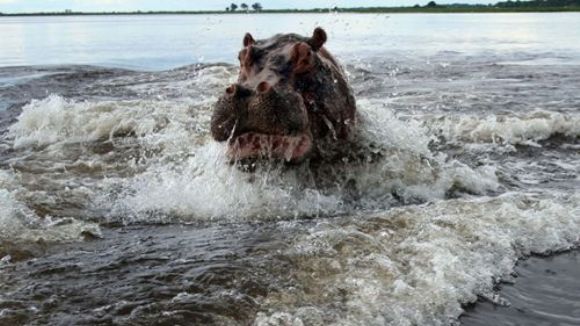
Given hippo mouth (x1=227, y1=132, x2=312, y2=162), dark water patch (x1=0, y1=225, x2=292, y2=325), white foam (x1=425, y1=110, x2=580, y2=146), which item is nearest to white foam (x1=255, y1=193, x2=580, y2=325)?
dark water patch (x1=0, y1=225, x2=292, y2=325)

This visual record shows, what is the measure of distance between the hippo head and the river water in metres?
0.31

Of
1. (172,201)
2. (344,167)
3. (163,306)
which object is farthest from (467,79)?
(163,306)

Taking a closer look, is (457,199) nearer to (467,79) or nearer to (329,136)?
(329,136)

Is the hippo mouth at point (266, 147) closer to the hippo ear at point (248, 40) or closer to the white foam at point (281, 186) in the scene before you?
the white foam at point (281, 186)

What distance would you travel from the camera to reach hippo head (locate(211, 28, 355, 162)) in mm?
6227

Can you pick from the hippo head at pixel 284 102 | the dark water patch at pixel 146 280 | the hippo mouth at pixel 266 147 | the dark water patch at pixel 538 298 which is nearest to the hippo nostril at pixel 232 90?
the hippo head at pixel 284 102

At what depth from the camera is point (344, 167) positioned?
7281 mm

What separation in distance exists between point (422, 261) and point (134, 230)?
8.34 feet

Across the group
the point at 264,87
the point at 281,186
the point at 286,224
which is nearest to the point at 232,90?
the point at 264,87

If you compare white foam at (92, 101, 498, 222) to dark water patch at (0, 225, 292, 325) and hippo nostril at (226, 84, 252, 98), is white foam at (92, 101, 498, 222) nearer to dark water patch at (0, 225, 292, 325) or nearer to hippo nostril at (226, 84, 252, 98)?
hippo nostril at (226, 84, 252, 98)

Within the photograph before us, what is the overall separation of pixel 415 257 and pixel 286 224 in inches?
55.4

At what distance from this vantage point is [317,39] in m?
7.36

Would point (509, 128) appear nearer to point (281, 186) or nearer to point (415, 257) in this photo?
point (281, 186)

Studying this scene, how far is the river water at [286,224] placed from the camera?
4.19 meters
